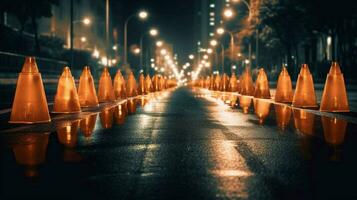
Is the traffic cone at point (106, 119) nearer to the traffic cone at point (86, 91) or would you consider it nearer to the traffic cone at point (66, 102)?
Result: the traffic cone at point (66, 102)

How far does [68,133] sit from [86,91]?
8.85 meters

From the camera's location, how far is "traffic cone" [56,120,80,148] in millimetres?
9906

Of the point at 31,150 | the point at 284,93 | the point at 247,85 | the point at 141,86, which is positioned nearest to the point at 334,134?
the point at 31,150

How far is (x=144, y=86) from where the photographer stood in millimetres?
39281

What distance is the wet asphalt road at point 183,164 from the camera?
593 centimetres

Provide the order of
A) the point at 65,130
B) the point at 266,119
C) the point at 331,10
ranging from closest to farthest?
the point at 65,130
the point at 266,119
the point at 331,10

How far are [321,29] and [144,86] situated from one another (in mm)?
20024

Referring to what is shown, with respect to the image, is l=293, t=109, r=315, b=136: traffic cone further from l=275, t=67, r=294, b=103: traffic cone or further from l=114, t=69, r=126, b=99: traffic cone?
l=114, t=69, r=126, b=99: traffic cone

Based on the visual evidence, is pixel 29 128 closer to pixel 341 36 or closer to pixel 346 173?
pixel 346 173

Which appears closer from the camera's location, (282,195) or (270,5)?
(282,195)

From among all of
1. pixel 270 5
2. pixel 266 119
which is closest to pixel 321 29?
pixel 270 5

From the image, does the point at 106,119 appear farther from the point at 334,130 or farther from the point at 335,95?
the point at 335,95

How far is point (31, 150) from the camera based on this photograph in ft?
29.1

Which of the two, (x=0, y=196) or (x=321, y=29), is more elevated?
(x=321, y=29)
